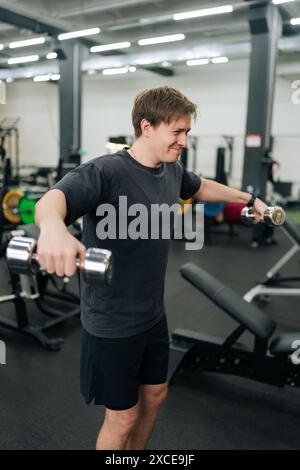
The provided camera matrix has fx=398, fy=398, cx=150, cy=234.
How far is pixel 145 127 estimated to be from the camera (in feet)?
3.78

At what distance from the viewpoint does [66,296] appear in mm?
3252

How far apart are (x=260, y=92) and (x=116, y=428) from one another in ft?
16.4

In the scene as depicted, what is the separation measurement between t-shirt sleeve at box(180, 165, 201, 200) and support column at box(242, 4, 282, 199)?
388cm

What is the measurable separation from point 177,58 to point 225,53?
2.83 feet

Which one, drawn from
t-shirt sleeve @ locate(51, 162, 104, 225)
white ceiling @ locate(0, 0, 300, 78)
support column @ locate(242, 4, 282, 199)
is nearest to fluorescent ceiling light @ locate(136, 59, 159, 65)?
white ceiling @ locate(0, 0, 300, 78)

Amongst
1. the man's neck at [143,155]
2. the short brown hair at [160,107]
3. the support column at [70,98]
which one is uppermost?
the support column at [70,98]

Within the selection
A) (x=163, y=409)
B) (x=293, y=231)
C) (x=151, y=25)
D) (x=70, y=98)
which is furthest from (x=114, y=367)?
(x=151, y=25)

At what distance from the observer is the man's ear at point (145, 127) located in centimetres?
115

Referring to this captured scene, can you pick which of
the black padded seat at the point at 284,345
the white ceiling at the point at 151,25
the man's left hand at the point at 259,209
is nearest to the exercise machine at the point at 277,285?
the black padded seat at the point at 284,345

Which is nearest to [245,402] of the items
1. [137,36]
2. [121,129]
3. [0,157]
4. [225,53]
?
[0,157]

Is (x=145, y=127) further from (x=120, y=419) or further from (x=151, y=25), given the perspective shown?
(x=151, y=25)

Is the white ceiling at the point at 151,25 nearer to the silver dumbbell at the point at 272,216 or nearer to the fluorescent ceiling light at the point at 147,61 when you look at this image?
the fluorescent ceiling light at the point at 147,61

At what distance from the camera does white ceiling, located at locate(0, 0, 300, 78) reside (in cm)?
575

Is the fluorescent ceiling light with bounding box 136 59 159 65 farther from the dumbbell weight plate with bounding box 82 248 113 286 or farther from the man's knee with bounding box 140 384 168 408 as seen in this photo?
the dumbbell weight plate with bounding box 82 248 113 286
